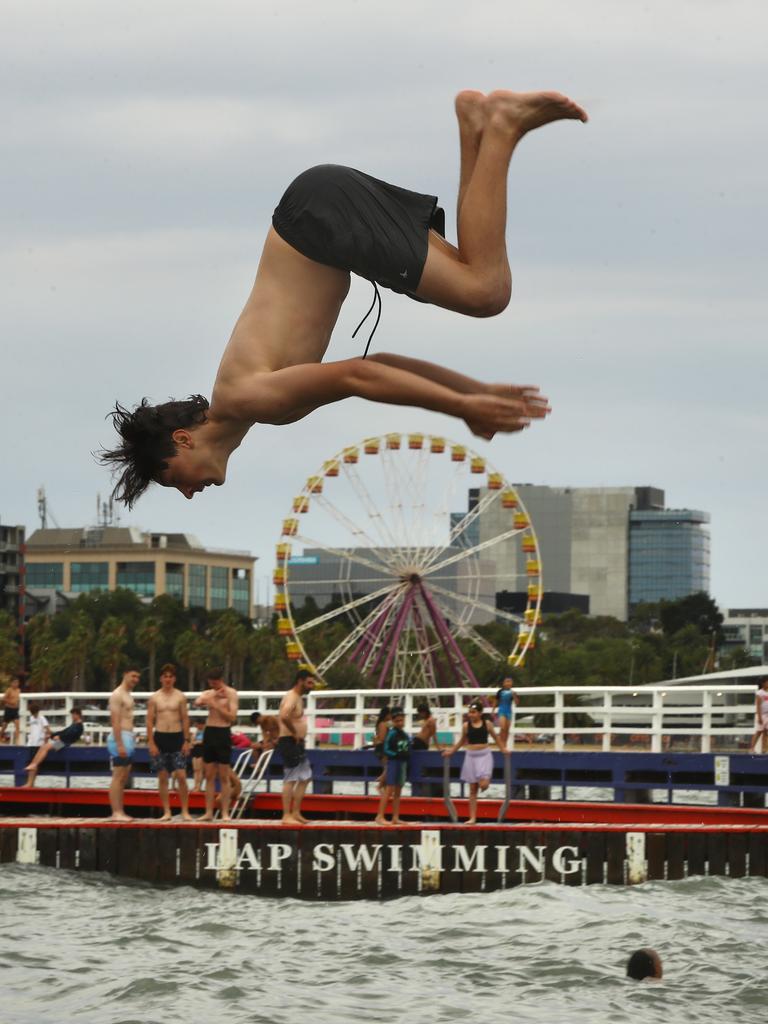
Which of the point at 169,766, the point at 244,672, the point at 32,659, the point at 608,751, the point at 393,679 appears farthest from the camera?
the point at 244,672

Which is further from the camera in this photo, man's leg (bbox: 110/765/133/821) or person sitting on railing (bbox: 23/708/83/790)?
A: person sitting on railing (bbox: 23/708/83/790)

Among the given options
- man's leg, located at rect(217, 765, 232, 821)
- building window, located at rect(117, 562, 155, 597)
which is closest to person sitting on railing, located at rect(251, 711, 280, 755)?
man's leg, located at rect(217, 765, 232, 821)

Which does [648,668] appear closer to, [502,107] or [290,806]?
[290,806]

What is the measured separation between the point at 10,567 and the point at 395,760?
421 ft

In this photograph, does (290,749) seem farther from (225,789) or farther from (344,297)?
(344,297)

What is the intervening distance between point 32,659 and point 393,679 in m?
69.6

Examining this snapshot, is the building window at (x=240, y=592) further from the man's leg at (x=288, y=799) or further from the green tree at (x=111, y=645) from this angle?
the man's leg at (x=288, y=799)

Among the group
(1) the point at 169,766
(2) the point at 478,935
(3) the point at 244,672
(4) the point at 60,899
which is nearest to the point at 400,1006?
(2) the point at 478,935

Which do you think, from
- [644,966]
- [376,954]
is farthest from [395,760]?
[644,966]

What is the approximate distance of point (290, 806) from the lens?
2417 cm

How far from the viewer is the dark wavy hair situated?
5.86 metres

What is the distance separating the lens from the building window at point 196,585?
632ft

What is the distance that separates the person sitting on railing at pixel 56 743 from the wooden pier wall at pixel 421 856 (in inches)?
204

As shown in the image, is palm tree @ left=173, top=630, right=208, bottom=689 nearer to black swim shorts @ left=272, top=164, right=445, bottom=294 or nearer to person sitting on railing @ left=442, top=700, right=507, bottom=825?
person sitting on railing @ left=442, top=700, right=507, bottom=825
